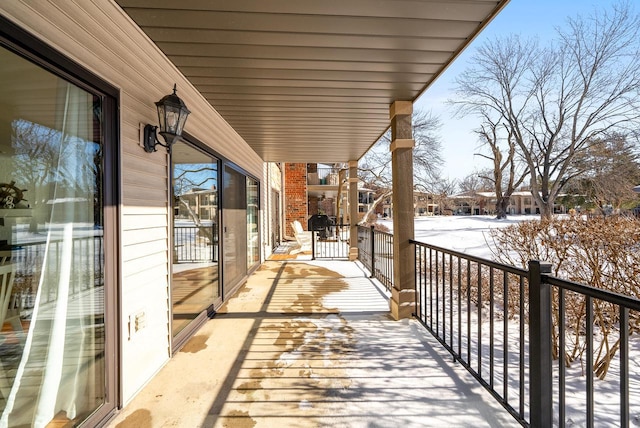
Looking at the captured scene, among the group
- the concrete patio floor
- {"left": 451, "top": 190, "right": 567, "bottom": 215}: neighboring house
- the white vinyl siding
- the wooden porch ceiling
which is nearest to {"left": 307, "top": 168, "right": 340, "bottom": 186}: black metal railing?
the wooden porch ceiling

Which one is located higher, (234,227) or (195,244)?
(234,227)

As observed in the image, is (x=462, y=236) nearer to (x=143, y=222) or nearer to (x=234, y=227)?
(x=234, y=227)

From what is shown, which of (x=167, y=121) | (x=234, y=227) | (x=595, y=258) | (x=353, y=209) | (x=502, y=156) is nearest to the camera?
(x=167, y=121)

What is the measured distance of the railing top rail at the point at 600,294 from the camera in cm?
102

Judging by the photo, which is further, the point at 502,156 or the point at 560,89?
the point at 502,156

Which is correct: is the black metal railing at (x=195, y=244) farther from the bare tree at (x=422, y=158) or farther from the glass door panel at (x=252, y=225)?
the bare tree at (x=422, y=158)

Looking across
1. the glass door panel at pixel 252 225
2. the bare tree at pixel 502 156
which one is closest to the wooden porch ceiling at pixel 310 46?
the glass door panel at pixel 252 225

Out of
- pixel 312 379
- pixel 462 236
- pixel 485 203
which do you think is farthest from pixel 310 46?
pixel 485 203

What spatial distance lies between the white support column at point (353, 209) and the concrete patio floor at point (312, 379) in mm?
3515

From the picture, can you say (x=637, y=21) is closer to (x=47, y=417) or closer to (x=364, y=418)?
(x=364, y=418)

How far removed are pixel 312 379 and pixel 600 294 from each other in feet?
5.65

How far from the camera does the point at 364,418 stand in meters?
1.77

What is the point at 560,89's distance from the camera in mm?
13539

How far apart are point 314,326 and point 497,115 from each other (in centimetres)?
1698
